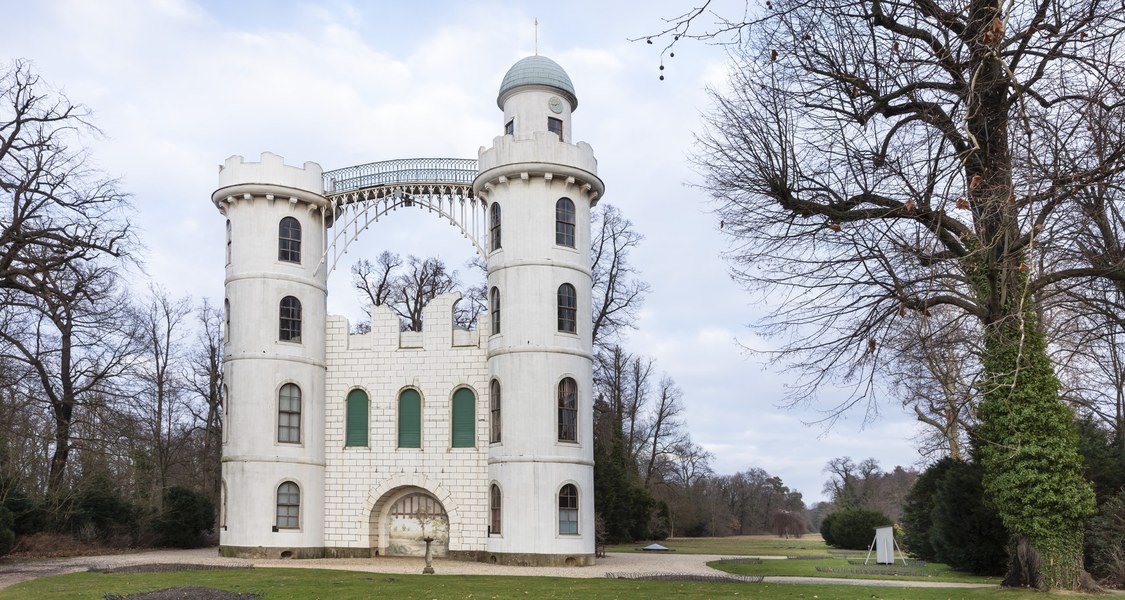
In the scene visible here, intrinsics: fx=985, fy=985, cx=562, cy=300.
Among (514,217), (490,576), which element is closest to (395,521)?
(490,576)

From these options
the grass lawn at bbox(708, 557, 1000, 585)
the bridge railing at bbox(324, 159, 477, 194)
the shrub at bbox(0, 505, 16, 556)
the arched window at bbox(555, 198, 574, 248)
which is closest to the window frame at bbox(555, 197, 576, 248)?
the arched window at bbox(555, 198, 574, 248)

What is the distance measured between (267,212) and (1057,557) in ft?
74.5

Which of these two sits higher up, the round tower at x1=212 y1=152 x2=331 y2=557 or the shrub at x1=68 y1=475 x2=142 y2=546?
the round tower at x1=212 y1=152 x2=331 y2=557

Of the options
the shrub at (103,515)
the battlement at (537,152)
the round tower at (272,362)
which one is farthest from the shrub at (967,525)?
the shrub at (103,515)

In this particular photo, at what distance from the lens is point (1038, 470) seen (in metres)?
17.2

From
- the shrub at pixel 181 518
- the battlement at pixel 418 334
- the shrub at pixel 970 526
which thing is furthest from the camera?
the shrub at pixel 181 518

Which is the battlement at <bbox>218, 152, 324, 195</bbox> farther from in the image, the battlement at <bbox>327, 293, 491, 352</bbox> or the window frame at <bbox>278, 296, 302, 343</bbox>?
the battlement at <bbox>327, 293, 491, 352</bbox>

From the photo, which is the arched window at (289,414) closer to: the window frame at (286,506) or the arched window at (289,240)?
the window frame at (286,506)

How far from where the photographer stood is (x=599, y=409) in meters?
43.9

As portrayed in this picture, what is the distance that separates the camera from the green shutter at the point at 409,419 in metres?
29.3

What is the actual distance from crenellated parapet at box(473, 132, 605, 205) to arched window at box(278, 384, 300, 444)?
27.7ft

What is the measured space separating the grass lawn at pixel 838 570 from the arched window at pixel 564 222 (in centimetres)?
995

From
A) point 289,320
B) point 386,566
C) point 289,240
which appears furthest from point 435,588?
point 289,240

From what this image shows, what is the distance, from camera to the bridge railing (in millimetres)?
30250
